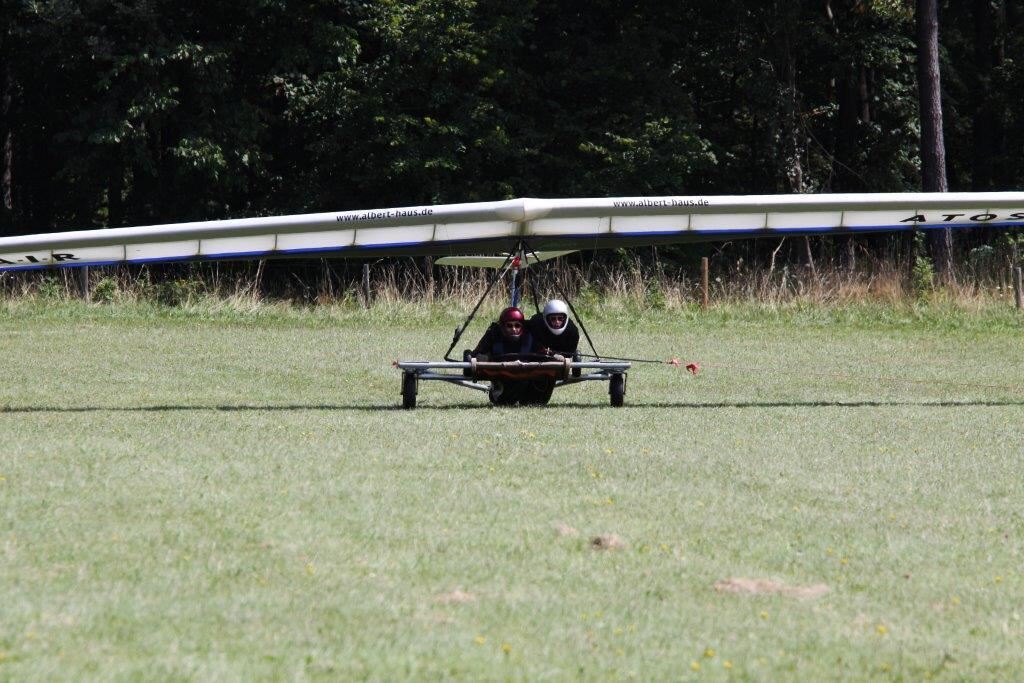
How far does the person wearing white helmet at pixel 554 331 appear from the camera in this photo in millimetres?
14711

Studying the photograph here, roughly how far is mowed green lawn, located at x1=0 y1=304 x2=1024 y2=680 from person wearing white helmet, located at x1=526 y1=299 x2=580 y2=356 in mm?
652

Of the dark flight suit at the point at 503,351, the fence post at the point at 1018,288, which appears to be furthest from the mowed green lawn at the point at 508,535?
the fence post at the point at 1018,288

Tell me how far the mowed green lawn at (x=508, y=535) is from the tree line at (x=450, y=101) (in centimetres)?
1978

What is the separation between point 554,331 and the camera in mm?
14773

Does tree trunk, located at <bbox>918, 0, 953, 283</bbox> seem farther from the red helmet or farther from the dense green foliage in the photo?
the red helmet

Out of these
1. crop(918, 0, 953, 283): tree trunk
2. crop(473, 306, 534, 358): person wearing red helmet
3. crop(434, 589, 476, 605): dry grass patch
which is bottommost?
crop(434, 589, 476, 605): dry grass patch

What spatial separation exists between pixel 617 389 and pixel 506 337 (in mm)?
1236

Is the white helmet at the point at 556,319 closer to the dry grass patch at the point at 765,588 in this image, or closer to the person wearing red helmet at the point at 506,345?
the person wearing red helmet at the point at 506,345

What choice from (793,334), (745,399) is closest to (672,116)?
(793,334)

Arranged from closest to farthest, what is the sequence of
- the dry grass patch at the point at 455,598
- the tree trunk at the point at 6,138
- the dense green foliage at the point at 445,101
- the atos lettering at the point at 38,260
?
the dry grass patch at the point at 455,598
the atos lettering at the point at 38,260
the dense green foliage at the point at 445,101
the tree trunk at the point at 6,138

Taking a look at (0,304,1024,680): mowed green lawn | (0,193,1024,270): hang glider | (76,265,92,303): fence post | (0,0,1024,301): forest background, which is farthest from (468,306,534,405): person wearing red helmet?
(76,265,92,303): fence post

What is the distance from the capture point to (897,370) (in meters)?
19.3

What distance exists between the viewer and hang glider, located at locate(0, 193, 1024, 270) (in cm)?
1443

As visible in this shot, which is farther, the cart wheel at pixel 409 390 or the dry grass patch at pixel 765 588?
the cart wheel at pixel 409 390
